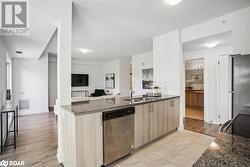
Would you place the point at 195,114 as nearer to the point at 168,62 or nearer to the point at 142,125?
the point at 168,62

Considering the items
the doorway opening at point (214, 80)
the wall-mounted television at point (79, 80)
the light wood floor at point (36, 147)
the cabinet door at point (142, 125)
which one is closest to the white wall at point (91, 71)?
the wall-mounted television at point (79, 80)

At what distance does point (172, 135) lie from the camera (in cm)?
328

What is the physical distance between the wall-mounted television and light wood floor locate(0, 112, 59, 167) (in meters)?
3.70

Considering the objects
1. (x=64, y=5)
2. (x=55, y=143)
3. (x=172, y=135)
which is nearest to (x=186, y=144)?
(x=172, y=135)

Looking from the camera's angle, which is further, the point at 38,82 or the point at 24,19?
the point at 38,82

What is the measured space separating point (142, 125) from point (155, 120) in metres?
0.43

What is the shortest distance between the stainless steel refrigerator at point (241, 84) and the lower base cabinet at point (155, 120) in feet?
4.11

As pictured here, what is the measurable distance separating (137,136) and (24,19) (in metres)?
2.98

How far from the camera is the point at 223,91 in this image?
405 centimetres

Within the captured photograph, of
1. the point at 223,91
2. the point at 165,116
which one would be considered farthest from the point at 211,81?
the point at 165,116

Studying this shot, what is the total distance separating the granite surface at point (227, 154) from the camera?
2.13 feet

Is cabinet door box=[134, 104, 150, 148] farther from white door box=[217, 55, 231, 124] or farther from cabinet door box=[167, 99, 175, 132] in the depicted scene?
white door box=[217, 55, 231, 124]

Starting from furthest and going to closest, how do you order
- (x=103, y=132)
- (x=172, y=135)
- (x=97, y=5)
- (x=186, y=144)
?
(x=172, y=135) < (x=186, y=144) < (x=97, y=5) < (x=103, y=132)

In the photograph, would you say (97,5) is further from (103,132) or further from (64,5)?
(103,132)
